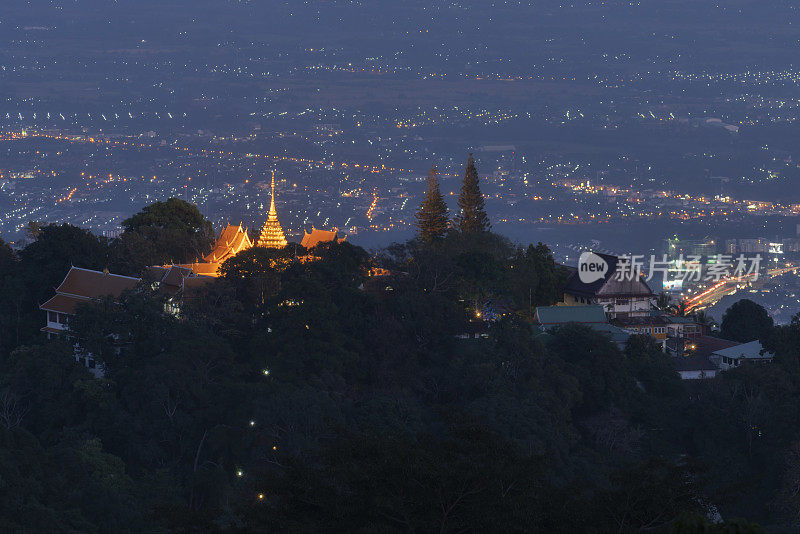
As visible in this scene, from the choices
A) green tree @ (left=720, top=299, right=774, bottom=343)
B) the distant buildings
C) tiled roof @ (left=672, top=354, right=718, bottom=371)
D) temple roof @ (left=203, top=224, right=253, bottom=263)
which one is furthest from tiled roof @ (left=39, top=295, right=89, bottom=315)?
green tree @ (left=720, top=299, right=774, bottom=343)

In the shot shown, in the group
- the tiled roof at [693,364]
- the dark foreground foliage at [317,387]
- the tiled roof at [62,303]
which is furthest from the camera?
the tiled roof at [693,364]

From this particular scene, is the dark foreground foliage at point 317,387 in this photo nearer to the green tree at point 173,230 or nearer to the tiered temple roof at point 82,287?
the tiered temple roof at point 82,287

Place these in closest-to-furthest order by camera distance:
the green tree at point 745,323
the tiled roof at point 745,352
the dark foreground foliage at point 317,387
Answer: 1. the dark foreground foliage at point 317,387
2. the tiled roof at point 745,352
3. the green tree at point 745,323

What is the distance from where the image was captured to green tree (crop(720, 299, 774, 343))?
39312mm

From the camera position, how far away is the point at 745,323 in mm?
39594

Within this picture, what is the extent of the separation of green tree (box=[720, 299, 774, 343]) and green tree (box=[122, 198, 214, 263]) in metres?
18.3

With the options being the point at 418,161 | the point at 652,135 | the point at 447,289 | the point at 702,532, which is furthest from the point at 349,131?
the point at 702,532

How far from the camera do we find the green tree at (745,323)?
39312 millimetres

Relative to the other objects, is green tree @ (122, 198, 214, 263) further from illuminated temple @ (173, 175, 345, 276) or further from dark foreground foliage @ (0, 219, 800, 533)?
dark foreground foliage @ (0, 219, 800, 533)

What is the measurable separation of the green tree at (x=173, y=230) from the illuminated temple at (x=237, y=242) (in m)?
0.49

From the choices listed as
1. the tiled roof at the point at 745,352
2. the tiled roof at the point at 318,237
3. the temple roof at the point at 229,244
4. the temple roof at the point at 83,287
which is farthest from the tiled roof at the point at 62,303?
the tiled roof at the point at 745,352

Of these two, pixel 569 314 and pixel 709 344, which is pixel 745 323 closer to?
pixel 709 344

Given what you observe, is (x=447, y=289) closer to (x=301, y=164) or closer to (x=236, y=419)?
(x=236, y=419)

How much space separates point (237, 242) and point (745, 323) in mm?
17869
